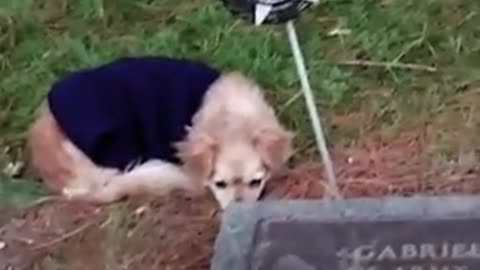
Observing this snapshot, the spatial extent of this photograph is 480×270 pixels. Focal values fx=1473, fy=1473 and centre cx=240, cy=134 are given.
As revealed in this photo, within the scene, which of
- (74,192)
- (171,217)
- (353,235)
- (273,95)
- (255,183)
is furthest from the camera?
(273,95)

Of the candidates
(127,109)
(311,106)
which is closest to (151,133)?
(127,109)

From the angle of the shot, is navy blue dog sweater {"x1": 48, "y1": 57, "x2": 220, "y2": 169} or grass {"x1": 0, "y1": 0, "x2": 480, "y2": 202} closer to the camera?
navy blue dog sweater {"x1": 48, "y1": 57, "x2": 220, "y2": 169}

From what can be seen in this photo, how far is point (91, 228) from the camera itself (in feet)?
14.0

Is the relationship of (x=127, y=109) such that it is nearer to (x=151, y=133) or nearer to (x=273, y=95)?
(x=151, y=133)

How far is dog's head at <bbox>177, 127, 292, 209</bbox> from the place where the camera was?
4.42 metres

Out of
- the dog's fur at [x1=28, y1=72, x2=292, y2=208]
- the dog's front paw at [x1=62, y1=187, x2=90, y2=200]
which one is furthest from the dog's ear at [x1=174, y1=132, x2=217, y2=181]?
→ the dog's front paw at [x1=62, y1=187, x2=90, y2=200]

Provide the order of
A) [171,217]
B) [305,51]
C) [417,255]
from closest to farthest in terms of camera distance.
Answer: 1. [417,255]
2. [171,217]
3. [305,51]

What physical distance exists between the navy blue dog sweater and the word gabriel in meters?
1.35

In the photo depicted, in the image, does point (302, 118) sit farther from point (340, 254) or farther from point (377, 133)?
point (340, 254)

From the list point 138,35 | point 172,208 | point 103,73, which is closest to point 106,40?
point 138,35

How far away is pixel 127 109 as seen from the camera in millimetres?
4617

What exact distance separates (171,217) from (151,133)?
379 mm

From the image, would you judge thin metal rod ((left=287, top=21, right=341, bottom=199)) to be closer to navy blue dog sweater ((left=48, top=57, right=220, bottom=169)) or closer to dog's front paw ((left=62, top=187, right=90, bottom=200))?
navy blue dog sweater ((left=48, top=57, right=220, bottom=169))

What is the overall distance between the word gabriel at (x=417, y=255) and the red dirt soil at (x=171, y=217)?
0.78m
